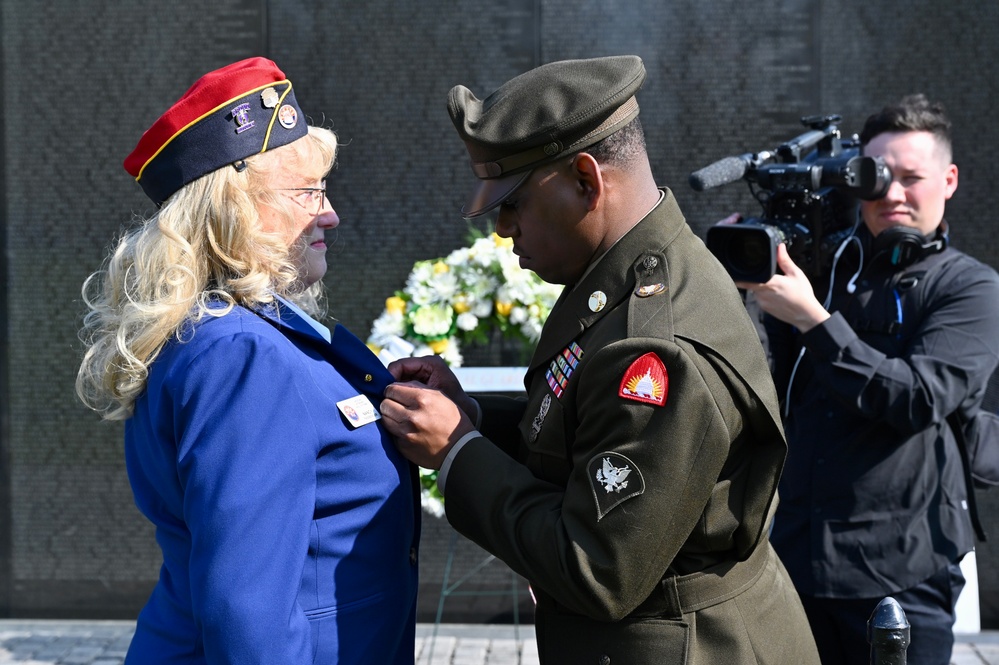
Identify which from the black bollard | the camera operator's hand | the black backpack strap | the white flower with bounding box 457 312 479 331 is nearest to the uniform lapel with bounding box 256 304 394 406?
the black bollard

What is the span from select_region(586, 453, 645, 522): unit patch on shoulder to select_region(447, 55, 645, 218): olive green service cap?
50 cm

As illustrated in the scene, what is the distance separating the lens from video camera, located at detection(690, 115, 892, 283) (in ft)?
9.20

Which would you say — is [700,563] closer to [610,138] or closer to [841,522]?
[610,138]

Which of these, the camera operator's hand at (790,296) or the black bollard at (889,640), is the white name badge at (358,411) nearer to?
the black bollard at (889,640)

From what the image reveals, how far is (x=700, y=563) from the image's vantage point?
1836 mm

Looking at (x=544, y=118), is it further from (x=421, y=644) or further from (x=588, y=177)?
(x=421, y=644)

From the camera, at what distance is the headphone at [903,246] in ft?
9.95

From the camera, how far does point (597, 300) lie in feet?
6.20

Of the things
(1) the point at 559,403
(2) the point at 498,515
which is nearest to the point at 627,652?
(2) the point at 498,515

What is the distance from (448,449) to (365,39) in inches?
154

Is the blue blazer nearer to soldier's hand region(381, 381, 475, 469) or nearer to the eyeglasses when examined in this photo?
soldier's hand region(381, 381, 475, 469)

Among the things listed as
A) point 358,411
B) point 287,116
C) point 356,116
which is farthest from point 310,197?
point 356,116

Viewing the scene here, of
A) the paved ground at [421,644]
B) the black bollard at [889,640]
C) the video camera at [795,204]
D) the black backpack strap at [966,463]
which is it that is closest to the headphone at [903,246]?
the video camera at [795,204]

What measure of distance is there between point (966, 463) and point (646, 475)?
5.84 feet
